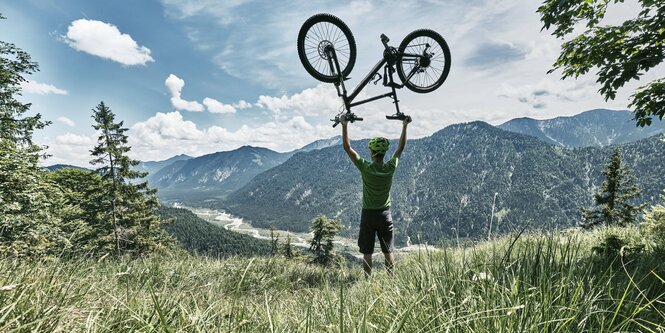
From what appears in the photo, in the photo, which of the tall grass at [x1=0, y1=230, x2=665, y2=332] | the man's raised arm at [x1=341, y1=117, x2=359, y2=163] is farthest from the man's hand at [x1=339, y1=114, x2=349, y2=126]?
the tall grass at [x1=0, y1=230, x2=665, y2=332]

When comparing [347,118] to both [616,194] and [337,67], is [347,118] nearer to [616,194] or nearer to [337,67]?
[337,67]

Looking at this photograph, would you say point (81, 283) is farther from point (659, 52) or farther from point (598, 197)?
point (598, 197)

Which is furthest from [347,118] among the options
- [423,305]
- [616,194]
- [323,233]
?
[616,194]

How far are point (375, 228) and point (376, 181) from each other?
0.94m

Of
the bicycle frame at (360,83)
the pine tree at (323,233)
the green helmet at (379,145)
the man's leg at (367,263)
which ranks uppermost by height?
the bicycle frame at (360,83)

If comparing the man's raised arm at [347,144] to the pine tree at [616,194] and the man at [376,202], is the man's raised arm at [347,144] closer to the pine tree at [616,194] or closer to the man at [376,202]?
the man at [376,202]

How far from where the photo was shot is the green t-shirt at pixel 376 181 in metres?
5.89

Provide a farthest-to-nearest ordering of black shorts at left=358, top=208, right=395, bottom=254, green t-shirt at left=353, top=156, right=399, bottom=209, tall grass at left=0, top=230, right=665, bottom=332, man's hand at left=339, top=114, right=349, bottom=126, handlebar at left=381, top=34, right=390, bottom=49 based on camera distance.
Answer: handlebar at left=381, top=34, right=390, bottom=49 < man's hand at left=339, top=114, right=349, bottom=126 < black shorts at left=358, top=208, right=395, bottom=254 < green t-shirt at left=353, top=156, right=399, bottom=209 < tall grass at left=0, top=230, right=665, bottom=332

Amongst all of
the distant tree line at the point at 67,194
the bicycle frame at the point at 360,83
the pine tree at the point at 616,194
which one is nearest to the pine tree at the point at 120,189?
the distant tree line at the point at 67,194

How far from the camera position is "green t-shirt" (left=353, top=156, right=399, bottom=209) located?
5895mm

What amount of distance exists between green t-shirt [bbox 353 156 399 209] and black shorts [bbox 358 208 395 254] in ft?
0.46

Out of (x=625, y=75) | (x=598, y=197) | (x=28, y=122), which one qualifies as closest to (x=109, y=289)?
(x=625, y=75)

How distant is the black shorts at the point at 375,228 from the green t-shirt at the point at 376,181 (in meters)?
0.14

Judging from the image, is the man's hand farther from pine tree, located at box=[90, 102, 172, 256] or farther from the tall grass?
pine tree, located at box=[90, 102, 172, 256]
